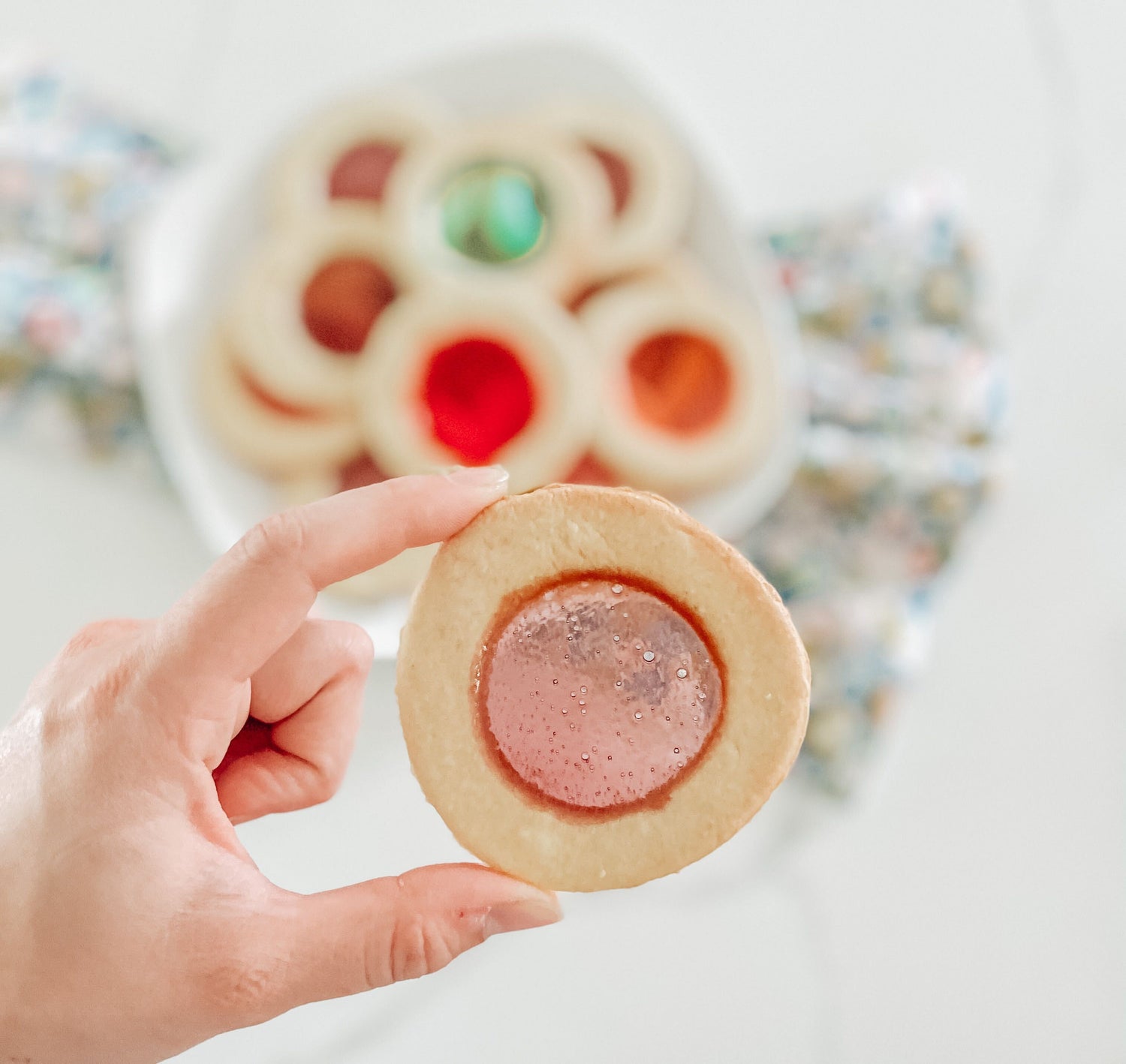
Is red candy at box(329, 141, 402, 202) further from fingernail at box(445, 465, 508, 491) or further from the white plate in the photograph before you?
fingernail at box(445, 465, 508, 491)

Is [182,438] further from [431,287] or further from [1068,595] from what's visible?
[1068,595]

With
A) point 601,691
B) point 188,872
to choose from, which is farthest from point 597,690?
point 188,872

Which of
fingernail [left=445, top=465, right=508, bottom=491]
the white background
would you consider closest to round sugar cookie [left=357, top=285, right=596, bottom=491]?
the white background

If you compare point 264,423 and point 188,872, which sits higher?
point 264,423

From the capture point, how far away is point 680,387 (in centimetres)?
118

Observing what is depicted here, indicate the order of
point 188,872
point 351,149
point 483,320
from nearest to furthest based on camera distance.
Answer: point 188,872, point 483,320, point 351,149

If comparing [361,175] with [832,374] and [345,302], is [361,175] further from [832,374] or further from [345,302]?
[832,374]

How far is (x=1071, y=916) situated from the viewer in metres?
1.24

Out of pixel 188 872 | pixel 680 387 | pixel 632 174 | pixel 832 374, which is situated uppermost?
pixel 632 174

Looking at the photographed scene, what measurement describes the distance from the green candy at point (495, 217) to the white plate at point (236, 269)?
0.17 m

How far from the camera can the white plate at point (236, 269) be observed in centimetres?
114

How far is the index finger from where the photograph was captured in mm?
564

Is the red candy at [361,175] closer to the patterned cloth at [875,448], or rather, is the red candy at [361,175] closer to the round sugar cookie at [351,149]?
the round sugar cookie at [351,149]

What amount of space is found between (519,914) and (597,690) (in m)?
0.15
